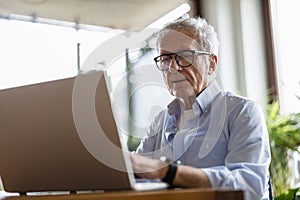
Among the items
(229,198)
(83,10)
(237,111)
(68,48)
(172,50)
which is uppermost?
(83,10)

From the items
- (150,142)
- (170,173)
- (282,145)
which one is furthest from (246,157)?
(282,145)

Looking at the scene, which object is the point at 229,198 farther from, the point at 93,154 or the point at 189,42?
the point at 189,42

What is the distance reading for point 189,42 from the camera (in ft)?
5.55

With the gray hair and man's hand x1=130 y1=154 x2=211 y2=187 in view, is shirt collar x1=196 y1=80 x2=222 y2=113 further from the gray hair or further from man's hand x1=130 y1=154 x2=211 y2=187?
man's hand x1=130 y1=154 x2=211 y2=187

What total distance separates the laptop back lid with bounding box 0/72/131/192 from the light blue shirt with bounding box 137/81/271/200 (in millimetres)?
233

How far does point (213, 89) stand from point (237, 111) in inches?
11.5

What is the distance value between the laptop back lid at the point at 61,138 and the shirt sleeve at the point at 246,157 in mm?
232

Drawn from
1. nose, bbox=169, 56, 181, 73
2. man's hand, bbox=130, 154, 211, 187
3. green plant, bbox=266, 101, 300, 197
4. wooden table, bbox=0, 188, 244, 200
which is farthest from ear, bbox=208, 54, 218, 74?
green plant, bbox=266, 101, 300, 197

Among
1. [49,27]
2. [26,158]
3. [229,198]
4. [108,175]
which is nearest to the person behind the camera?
[229,198]

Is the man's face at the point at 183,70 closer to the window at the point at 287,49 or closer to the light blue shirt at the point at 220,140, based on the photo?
the light blue shirt at the point at 220,140

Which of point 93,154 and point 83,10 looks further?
point 83,10

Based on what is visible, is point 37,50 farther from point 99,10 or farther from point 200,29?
point 200,29

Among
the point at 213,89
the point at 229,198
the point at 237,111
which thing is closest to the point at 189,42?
the point at 213,89

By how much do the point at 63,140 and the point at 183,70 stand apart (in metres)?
0.77
